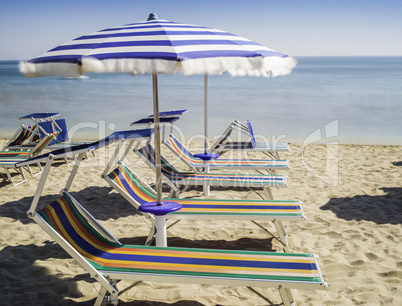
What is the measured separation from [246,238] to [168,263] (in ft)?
6.11

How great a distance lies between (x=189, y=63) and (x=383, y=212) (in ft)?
13.8

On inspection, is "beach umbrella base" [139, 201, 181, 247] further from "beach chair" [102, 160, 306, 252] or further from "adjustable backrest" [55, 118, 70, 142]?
"adjustable backrest" [55, 118, 70, 142]

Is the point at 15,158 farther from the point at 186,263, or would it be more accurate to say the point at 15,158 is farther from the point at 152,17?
the point at 186,263

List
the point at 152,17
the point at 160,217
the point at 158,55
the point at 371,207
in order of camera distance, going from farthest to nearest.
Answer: the point at 371,207 < the point at 160,217 < the point at 152,17 < the point at 158,55

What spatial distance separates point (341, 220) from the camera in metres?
5.02

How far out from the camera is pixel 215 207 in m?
4.08

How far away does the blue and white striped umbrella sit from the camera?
2238 millimetres

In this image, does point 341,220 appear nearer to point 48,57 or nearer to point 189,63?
point 189,63

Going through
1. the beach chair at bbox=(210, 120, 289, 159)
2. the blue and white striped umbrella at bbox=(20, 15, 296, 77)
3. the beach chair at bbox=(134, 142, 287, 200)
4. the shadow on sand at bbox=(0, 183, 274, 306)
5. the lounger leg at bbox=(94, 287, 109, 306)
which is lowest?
the shadow on sand at bbox=(0, 183, 274, 306)

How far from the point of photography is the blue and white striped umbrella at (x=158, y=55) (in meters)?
2.24

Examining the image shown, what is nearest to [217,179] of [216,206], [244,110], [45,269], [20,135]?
[216,206]

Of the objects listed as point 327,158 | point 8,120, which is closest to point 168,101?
point 8,120

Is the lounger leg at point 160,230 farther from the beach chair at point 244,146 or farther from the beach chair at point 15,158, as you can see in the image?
the beach chair at point 15,158

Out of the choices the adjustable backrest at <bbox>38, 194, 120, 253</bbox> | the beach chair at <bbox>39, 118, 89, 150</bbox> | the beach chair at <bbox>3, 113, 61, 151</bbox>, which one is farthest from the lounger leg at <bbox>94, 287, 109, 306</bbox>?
the beach chair at <bbox>3, 113, 61, 151</bbox>
